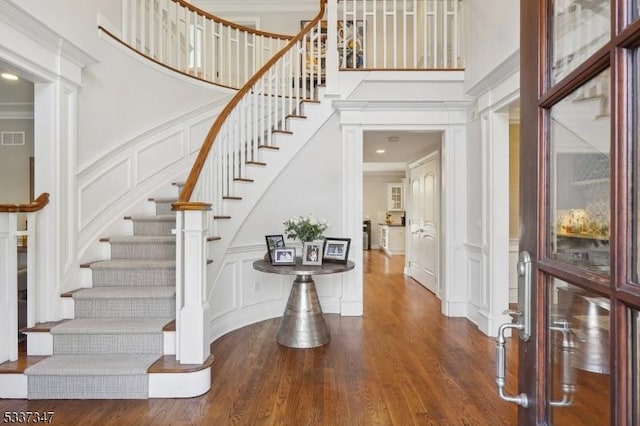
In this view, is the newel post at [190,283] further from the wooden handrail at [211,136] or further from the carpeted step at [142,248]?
the carpeted step at [142,248]

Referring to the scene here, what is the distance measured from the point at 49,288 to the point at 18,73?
155cm

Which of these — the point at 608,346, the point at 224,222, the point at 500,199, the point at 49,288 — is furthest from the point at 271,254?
the point at 608,346

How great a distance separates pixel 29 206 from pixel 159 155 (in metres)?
1.64

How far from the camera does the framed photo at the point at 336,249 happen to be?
136 inches

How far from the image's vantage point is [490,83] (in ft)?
11.1

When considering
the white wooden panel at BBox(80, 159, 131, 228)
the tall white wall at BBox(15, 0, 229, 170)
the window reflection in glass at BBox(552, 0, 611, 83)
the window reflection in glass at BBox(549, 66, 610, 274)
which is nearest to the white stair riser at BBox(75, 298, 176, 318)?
the white wooden panel at BBox(80, 159, 131, 228)

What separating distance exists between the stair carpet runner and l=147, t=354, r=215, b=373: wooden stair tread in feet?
0.16

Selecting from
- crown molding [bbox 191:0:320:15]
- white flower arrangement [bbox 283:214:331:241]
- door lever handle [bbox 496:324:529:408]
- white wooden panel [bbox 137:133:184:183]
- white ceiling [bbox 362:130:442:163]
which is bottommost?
door lever handle [bbox 496:324:529:408]

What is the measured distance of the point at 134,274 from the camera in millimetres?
3027

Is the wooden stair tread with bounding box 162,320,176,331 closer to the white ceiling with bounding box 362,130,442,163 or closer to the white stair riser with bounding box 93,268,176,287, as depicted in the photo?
the white stair riser with bounding box 93,268,176,287

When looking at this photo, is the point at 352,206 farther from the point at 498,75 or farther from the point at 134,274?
the point at 134,274

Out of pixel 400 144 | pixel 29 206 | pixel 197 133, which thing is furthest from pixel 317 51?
pixel 29 206

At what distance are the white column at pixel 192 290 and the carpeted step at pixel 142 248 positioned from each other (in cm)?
90

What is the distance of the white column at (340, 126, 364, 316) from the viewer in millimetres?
4090
